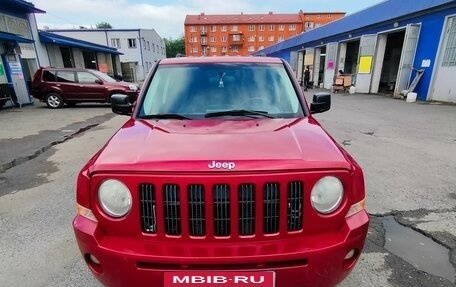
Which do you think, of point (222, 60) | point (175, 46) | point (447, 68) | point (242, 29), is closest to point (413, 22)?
point (447, 68)

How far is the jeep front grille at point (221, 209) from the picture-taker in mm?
1708

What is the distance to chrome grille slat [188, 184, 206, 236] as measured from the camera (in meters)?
1.71

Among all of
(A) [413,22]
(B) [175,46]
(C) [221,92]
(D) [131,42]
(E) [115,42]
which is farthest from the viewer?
(B) [175,46]

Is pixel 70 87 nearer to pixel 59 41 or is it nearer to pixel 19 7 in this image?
pixel 19 7

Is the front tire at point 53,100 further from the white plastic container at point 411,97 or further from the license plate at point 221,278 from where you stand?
the white plastic container at point 411,97

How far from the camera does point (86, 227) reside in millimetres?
1847

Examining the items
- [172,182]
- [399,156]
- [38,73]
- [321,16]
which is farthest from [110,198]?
[321,16]

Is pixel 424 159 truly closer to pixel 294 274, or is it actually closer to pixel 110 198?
pixel 294 274

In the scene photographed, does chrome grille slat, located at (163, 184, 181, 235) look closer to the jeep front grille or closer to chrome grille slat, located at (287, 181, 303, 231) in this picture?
the jeep front grille

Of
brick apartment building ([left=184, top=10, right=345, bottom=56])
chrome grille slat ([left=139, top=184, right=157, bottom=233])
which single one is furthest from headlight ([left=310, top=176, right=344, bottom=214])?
brick apartment building ([left=184, top=10, right=345, bottom=56])

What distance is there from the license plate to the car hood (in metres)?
0.56

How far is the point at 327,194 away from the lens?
71.4 inches

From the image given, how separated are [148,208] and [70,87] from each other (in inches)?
591

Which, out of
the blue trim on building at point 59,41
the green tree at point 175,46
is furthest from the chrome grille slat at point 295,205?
the green tree at point 175,46
